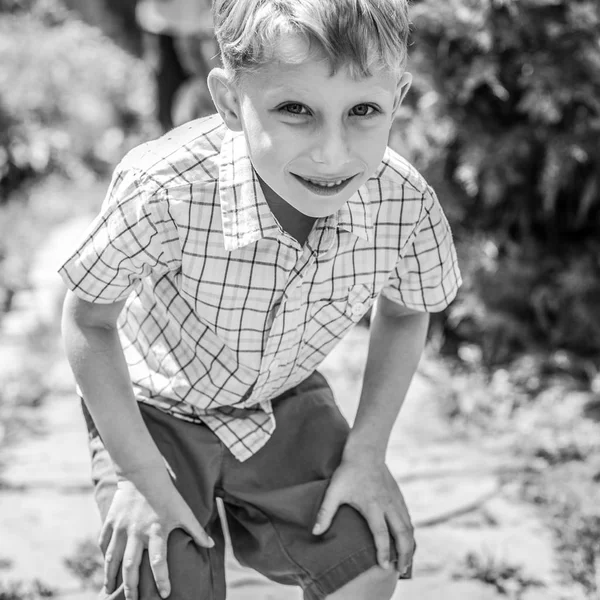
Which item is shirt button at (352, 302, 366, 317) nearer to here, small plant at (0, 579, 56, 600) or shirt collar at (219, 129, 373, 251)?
shirt collar at (219, 129, 373, 251)

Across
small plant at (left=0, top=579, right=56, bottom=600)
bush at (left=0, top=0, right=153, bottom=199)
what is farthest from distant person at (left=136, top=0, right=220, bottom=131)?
small plant at (left=0, top=579, right=56, bottom=600)

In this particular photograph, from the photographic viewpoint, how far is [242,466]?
6.15 feet

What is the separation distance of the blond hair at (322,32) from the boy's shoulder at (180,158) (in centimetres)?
23

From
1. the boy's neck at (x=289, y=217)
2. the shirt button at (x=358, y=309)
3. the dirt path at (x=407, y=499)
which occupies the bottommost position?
the dirt path at (x=407, y=499)

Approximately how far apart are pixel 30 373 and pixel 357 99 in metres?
2.65

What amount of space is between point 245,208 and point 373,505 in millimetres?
628

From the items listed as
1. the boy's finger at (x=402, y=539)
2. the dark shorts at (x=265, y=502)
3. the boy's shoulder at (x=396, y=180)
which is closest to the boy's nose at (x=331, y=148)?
the boy's shoulder at (x=396, y=180)

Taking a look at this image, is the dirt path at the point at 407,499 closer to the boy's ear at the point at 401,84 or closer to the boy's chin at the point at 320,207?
the boy's chin at the point at 320,207

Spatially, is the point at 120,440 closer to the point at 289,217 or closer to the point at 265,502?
the point at 265,502

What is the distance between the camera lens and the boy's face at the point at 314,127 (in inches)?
58.6

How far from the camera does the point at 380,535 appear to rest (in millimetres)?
1806

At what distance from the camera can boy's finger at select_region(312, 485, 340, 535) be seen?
1800mm

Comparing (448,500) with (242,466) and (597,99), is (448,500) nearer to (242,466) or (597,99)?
(242,466)

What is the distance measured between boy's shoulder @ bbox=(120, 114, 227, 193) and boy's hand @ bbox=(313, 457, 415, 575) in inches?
24.8
